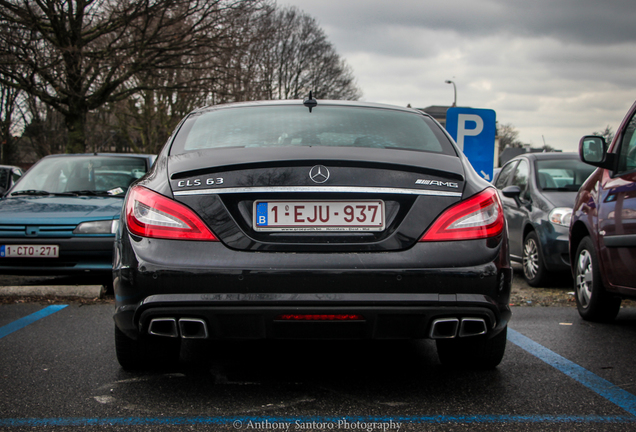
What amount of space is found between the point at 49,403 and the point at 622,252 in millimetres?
3547

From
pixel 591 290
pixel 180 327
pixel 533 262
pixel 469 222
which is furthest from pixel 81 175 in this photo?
pixel 469 222

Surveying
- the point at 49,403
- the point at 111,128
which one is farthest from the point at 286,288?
the point at 111,128

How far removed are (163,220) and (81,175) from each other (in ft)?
17.8

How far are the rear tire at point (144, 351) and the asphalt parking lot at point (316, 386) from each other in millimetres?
59

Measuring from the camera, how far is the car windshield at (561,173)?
27.3 ft

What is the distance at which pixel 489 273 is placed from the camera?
2.95 meters

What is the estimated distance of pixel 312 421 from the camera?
2865 mm

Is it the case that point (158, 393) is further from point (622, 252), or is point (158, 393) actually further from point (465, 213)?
point (622, 252)

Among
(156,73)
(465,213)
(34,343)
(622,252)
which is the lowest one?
(34,343)

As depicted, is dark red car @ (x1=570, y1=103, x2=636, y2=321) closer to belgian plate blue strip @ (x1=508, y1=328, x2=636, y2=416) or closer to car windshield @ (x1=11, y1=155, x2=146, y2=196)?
belgian plate blue strip @ (x1=508, y1=328, x2=636, y2=416)

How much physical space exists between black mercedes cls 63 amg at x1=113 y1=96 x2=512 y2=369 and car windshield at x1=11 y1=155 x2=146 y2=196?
15.8 ft

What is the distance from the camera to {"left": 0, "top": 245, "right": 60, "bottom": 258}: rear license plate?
629cm

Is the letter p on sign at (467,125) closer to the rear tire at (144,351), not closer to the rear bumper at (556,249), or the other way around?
the rear bumper at (556,249)

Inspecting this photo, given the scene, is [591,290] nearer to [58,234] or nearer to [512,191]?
[512,191]
